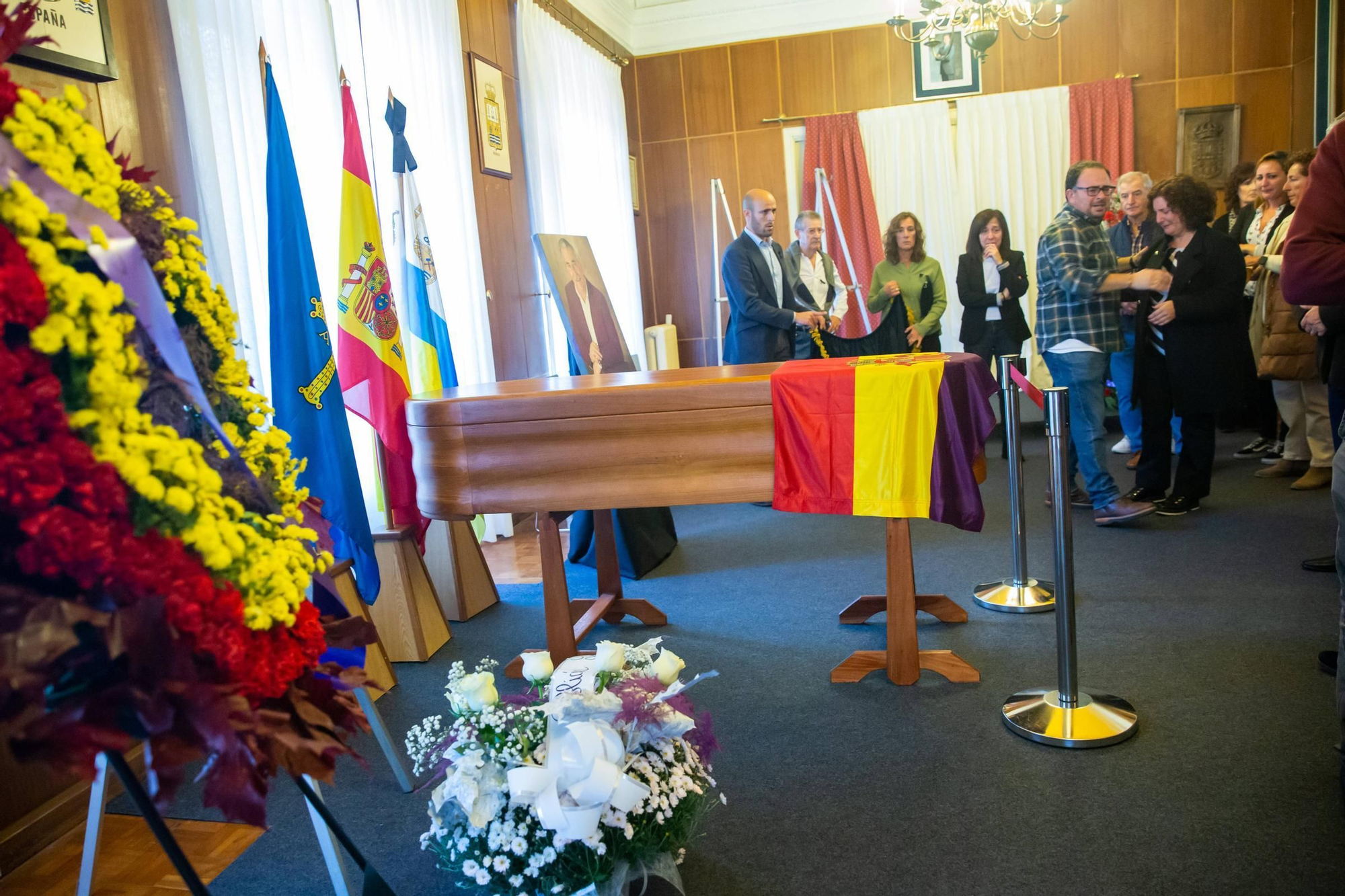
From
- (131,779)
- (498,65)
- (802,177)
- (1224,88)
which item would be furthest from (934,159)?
(131,779)

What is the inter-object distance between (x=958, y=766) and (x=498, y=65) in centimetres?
443

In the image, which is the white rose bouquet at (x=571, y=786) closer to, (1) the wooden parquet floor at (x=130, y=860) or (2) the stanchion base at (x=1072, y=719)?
(1) the wooden parquet floor at (x=130, y=860)

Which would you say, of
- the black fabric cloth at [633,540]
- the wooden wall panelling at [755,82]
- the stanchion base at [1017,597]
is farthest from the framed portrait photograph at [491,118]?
the stanchion base at [1017,597]

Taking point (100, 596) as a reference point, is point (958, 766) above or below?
below

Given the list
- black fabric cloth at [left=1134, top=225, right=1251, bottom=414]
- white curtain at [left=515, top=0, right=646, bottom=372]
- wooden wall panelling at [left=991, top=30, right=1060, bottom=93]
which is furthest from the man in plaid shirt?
wooden wall panelling at [left=991, top=30, right=1060, bottom=93]

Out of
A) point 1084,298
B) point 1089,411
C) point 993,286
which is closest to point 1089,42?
point 993,286

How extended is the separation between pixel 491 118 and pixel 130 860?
399 centimetres

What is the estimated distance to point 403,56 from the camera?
412 cm

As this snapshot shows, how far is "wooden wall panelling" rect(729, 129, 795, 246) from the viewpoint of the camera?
729 cm

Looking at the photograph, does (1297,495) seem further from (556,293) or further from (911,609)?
(556,293)

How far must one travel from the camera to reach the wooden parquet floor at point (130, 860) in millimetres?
1903

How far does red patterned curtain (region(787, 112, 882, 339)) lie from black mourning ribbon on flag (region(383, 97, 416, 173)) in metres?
4.19

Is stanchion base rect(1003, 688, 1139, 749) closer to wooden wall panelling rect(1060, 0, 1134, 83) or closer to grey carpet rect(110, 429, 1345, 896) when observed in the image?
grey carpet rect(110, 429, 1345, 896)

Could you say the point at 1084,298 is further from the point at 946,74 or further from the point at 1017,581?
the point at 946,74
